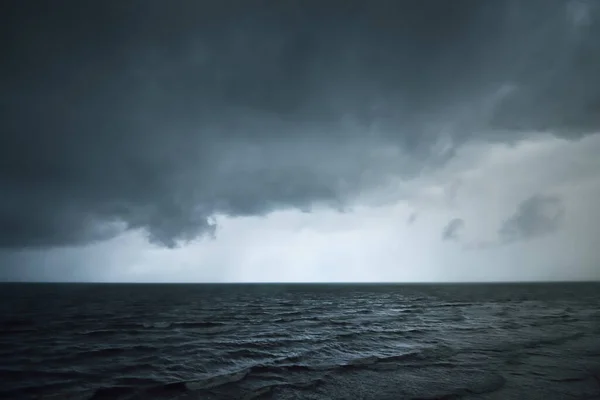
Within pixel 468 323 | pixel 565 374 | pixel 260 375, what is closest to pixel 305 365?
pixel 260 375

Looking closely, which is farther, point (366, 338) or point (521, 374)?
point (366, 338)

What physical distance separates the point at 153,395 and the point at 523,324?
1643 inches

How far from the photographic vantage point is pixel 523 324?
133 ft

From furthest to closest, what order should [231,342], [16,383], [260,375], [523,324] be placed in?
[523,324] → [231,342] → [260,375] → [16,383]

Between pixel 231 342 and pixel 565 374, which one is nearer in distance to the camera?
pixel 565 374

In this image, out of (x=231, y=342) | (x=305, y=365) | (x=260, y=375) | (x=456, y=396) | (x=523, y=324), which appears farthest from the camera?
(x=523, y=324)

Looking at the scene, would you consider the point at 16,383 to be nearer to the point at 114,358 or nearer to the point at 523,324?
the point at 114,358

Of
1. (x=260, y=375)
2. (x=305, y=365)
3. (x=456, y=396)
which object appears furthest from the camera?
(x=305, y=365)

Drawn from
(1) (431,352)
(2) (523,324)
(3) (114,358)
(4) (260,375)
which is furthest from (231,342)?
(2) (523,324)

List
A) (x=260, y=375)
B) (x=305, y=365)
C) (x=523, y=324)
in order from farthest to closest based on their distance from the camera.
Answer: (x=523, y=324) → (x=305, y=365) → (x=260, y=375)

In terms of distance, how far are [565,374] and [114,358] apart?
28525 mm

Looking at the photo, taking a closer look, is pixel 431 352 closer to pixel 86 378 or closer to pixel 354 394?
pixel 354 394

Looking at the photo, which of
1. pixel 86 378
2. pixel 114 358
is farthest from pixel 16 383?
pixel 114 358

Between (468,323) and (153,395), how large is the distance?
38671 millimetres
